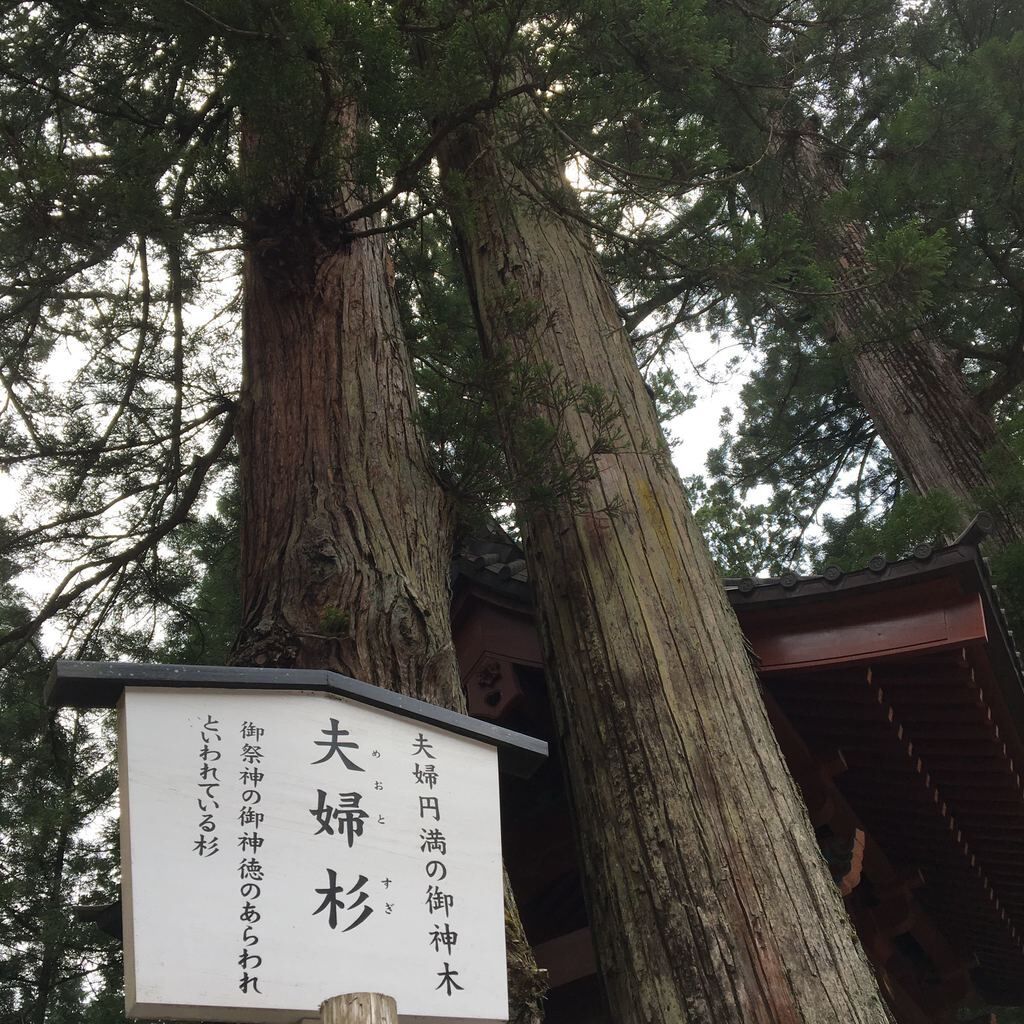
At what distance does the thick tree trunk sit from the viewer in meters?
2.88

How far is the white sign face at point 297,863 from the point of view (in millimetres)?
1633

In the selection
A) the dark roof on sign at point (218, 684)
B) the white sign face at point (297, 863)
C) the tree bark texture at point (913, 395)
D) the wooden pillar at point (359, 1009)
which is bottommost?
the wooden pillar at point (359, 1009)

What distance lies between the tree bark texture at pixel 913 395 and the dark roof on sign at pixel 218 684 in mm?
4971

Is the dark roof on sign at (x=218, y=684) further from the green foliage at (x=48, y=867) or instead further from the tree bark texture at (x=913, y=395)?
the tree bark texture at (x=913, y=395)

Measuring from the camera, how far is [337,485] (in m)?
3.17

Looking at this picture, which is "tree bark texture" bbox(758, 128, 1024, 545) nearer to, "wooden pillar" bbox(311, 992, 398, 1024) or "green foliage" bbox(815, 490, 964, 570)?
"green foliage" bbox(815, 490, 964, 570)

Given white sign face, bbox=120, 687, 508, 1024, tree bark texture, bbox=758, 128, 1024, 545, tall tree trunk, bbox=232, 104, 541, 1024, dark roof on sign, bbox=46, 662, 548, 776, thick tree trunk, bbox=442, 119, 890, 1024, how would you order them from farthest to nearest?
tree bark texture, bbox=758, 128, 1024, 545, thick tree trunk, bbox=442, 119, 890, 1024, tall tree trunk, bbox=232, 104, 541, 1024, dark roof on sign, bbox=46, 662, 548, 776, white sign face, bbox=120, 687, 508, 1024

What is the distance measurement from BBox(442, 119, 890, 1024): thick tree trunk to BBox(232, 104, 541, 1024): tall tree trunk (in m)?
0.45

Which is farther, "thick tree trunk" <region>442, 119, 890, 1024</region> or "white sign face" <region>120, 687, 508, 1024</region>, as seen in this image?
"thick tree trunk" <region>442, 119, 890, 1024</region>

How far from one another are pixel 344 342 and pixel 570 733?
149cm

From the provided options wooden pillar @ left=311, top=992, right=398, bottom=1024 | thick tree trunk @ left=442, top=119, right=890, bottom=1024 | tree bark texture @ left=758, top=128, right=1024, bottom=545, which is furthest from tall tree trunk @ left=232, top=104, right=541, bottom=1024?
tree bark texture @ left=758, top=128, right=1024, bottom=545

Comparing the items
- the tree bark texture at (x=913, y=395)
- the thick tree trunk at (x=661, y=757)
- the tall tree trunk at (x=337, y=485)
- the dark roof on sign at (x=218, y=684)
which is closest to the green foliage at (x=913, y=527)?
the tree bark texture at (x=913, y=395)

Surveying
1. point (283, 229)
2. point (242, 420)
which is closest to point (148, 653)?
point (242, 420)

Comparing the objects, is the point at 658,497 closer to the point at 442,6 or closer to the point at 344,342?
the point at 344,342
